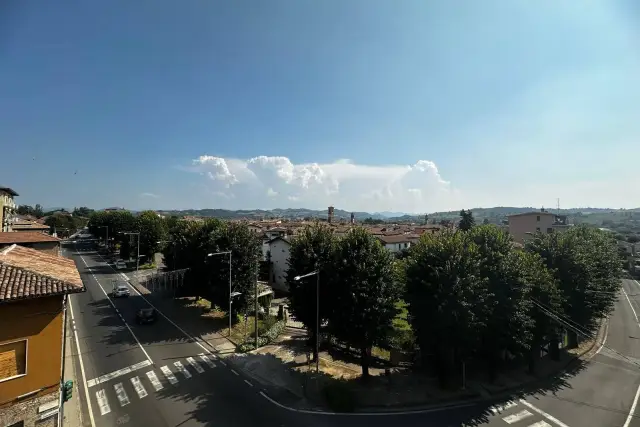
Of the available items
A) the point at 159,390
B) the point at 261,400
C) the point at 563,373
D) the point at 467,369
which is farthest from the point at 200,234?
the point at 563,373

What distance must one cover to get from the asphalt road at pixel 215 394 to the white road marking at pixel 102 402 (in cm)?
6

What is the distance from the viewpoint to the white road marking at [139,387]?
1947cm

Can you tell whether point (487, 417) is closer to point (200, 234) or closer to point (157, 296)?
point (200, 234)

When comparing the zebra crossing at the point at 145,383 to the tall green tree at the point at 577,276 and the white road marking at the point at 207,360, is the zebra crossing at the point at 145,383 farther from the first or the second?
the tall green tree at the point at 577,276

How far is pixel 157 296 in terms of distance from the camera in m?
43.1

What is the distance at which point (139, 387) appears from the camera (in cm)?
2025

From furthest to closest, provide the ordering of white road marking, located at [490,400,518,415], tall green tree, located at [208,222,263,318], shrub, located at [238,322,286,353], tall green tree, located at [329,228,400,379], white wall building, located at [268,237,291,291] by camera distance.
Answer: white wall building, located at [268,237,291,291] < tall green tree, located at [208,222,263,318] < shrub, located at [238,322,286,353] < tall green tree, located at [329,228,400,379] < white road marking, located at [490,400,518,415]

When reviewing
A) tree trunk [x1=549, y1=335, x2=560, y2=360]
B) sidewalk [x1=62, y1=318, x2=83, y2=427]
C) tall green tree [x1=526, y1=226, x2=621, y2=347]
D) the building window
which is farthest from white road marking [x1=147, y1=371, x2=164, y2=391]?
tree trunk [x1=549, y1=335, x2=560, y2=360]

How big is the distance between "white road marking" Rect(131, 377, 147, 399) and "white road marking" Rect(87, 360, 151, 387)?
4.64 ft

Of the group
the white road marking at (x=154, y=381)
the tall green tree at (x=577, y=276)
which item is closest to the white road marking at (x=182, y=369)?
the white road marking at (x=154, y=381)

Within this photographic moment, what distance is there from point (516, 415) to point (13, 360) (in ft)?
85.4

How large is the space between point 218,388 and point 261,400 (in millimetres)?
3176

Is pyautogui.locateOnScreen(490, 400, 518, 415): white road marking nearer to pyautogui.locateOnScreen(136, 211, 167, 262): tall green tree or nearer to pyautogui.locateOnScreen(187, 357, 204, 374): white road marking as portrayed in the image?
pyautogui.locateOnScreen(187, 357, 204, 374): white road marking

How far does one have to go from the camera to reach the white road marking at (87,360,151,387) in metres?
20.9
